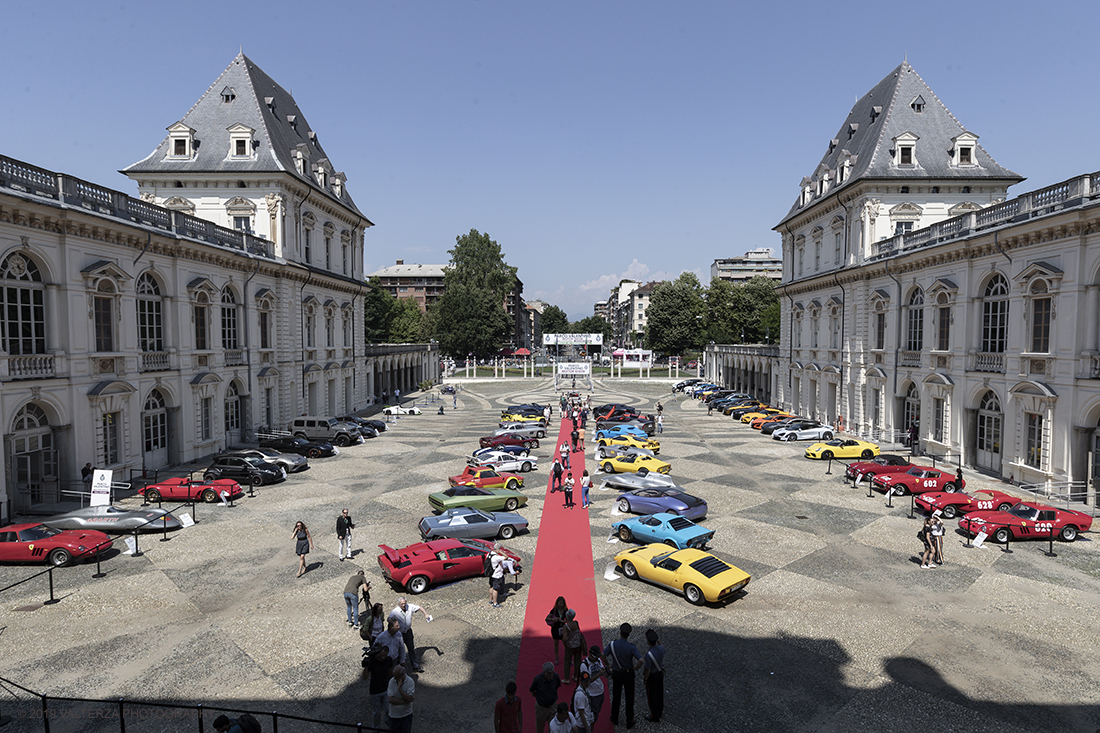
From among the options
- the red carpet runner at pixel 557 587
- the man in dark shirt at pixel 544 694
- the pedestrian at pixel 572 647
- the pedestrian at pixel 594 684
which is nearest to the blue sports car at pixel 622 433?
the red carpet runner at pixel 557 587

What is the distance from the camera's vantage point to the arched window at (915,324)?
116 ft

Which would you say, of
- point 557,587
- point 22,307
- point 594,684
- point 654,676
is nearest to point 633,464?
point 557,587

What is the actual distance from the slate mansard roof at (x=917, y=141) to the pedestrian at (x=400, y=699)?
41.6 metres

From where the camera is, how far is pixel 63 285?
78.5 feet

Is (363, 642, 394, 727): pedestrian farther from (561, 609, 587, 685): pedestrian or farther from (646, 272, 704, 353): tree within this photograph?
(646, 272, 704, 353): tree

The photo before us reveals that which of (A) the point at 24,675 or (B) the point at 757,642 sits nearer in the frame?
(A) the point at 24,675

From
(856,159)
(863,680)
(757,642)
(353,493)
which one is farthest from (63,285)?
(856,159)

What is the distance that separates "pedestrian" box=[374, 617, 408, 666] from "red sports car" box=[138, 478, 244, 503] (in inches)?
680

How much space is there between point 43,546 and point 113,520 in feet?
9.28

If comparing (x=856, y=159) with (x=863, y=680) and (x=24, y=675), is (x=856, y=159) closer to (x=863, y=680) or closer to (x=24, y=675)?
(x=863, y=680)

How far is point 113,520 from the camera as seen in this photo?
20672 mm

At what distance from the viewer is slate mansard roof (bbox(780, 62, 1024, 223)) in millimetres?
39906

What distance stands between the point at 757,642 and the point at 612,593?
3.90 m

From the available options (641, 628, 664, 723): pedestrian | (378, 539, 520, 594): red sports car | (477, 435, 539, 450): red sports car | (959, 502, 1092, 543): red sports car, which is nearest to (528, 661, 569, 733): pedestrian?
(641, 628, 664, 723): pedestrian
